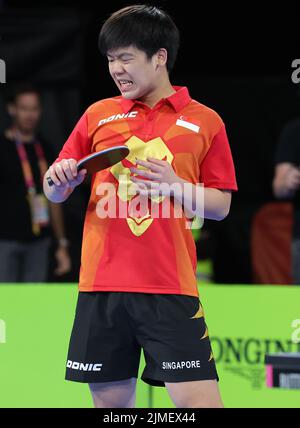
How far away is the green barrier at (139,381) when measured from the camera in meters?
4.73

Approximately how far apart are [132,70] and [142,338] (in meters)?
0.98

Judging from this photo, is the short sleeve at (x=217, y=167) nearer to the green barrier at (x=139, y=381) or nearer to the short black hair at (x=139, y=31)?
the short black hair at (x=139, y=31)

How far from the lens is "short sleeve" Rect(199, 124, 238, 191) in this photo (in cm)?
355

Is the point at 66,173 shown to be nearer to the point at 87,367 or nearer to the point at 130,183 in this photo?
the point at 130,183

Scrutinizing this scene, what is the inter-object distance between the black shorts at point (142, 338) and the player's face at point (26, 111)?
12.6ft

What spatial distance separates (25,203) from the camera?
7066 millimetres

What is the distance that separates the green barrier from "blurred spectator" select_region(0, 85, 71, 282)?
2067mm

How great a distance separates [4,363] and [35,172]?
2529mm

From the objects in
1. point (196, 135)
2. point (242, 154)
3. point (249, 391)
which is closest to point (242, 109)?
point (242, 154)

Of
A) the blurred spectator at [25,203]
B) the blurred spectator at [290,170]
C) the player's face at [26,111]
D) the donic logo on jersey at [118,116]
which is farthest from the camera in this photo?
the player's face at [26,111]

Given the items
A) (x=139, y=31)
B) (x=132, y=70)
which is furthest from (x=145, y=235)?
(x=139, y=31)

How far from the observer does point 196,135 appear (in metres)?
3.50

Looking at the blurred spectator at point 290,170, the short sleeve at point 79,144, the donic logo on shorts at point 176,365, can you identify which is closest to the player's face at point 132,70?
the short sleeve at point 79,144

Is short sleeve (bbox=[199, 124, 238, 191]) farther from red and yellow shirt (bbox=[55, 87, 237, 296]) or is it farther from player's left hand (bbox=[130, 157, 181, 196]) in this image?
player's left hand (bbox=[130, 157, 181, 196])
